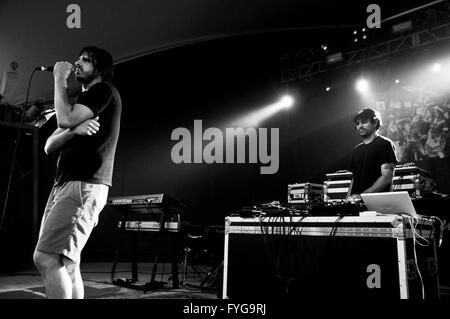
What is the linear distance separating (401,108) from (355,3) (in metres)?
2.19

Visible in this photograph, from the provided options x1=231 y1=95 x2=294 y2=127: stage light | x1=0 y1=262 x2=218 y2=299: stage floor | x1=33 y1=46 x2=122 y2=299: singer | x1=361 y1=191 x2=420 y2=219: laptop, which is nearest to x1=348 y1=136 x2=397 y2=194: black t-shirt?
x1=361 y1=191 x2=420 y2=219: laptop

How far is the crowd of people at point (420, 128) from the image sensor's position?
6.61 m

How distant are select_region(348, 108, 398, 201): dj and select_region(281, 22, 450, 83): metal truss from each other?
3685 mm

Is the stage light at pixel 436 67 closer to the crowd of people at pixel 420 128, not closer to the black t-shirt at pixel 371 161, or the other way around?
the crowd of people at pixel 420 128

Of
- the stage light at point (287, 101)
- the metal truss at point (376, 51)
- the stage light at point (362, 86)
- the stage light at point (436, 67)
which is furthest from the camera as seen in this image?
the stage light at point (287, 101)

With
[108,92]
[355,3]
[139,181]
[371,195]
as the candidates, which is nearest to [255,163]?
[139,181]

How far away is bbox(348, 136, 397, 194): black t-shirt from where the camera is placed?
139 inches

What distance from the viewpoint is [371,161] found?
11.7ft

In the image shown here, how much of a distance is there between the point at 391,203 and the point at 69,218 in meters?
1.99

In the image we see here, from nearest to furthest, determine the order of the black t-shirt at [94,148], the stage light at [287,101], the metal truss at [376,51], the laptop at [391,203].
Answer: the black t-shirt at [94,148] < the laptop at [391,203] < the metal truss at [376,51] < the stage light at [287,101]

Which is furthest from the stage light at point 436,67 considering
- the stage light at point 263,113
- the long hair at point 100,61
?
the long hair at point 100,61

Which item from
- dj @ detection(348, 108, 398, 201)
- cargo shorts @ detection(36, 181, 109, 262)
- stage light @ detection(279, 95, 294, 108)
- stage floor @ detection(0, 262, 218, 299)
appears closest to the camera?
cargo shorts @ detection(36, 181, 109, 262)

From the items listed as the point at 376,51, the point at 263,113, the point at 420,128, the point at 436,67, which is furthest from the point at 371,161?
the point at 263,113

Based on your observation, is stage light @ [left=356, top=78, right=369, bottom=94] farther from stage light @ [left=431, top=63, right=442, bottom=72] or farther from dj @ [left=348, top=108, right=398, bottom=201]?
dj @ [left=348, top=108, right=398, bottom=201]
